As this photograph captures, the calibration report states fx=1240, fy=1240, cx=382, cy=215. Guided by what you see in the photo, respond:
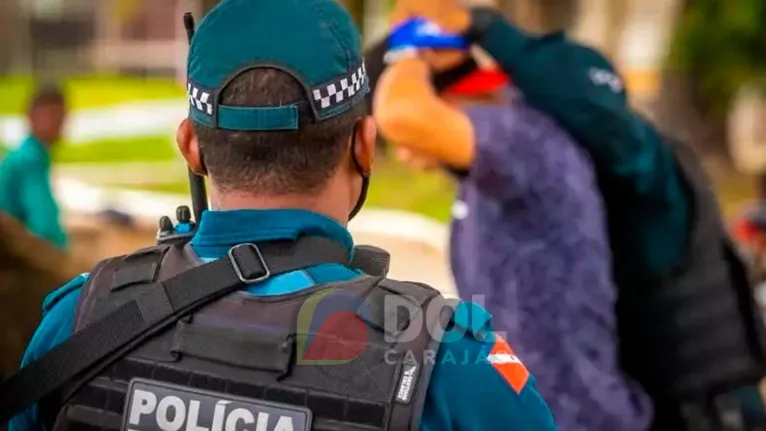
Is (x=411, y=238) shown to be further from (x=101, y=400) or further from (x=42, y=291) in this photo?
(x=101, y=400)

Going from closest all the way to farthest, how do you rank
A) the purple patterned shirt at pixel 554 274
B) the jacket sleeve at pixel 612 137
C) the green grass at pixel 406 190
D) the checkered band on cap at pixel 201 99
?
the checkered band on cap at pixel 201 99
the purple patterned shirt at pixel 554 274
the jacket sleeve at pixel 612 137
the green grass at pixel 406 190

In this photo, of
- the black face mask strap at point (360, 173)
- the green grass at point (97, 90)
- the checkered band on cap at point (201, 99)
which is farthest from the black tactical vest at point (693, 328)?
the green grass at point (97, 90)

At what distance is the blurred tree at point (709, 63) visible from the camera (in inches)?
437

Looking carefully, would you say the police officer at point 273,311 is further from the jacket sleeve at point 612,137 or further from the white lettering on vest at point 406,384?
the jacket sleeve at point 612,137

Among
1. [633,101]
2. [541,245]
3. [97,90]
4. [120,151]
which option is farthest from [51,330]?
[97,90]

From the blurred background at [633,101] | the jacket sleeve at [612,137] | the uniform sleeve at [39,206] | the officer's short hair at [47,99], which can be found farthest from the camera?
the blurred background at [633,101]

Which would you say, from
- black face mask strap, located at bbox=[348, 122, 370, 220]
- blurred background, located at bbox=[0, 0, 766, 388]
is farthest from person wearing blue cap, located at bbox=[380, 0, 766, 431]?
black face mask strap, located at bbox=[348, 122, 370, 220]

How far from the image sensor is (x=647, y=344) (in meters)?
2.67

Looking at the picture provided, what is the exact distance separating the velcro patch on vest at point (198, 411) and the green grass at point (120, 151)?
543 inches

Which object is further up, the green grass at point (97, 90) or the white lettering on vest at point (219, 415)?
the white lettering on vest at point (219, 415)

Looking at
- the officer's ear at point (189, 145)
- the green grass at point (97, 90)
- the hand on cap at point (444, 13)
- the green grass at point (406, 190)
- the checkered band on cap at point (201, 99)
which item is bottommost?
the green grass at point (97, 90)

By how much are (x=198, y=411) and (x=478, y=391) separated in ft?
1.08

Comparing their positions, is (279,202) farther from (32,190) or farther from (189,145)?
(32,190)

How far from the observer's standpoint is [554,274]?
2.51 meters
